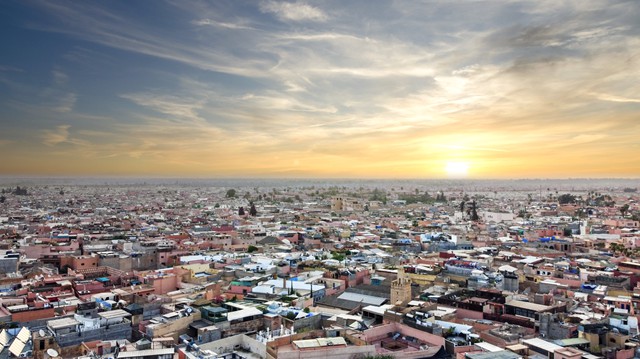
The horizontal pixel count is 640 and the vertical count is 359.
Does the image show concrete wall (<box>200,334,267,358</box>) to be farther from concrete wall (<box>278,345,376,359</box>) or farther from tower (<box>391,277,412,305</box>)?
tower (<box>391,277,412,305</box>)

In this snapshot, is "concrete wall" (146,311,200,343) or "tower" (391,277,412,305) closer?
"concrete wall" (146,311,200,343)

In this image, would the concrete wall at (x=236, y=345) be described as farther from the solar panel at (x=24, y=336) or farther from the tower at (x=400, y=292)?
the tower at (x=400, y=292)

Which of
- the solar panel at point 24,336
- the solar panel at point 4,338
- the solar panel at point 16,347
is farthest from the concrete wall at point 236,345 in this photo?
the solar panel at point 4,338

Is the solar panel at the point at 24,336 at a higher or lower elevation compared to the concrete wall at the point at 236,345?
higher

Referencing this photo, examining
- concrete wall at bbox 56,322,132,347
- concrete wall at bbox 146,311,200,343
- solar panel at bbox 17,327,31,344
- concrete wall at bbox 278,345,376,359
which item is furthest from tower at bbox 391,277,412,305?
solar panel at bbox 17,327,31,344

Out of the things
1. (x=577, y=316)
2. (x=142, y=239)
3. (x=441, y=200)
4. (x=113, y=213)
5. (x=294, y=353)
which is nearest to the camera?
(x=294, y=353)

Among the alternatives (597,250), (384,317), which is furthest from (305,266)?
(597,250)

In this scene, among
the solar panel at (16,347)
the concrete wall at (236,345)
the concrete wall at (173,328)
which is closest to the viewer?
the solar panel at (16,347)

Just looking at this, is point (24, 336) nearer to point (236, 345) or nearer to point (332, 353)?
point (236, 345)

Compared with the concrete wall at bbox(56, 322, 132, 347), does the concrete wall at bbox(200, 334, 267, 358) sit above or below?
below

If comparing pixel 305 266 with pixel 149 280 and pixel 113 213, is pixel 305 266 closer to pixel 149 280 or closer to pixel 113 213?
pixel 149 280

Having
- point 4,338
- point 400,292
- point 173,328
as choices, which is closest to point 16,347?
point 4,338
